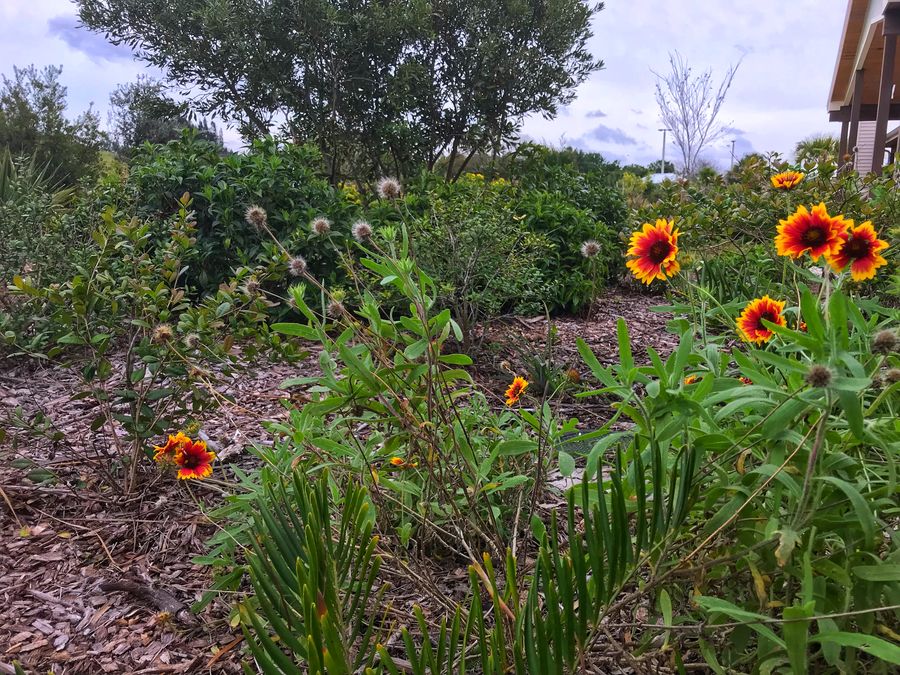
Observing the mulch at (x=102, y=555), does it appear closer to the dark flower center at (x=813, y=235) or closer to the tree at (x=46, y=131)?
the dark flower center at (x=813, y=235)

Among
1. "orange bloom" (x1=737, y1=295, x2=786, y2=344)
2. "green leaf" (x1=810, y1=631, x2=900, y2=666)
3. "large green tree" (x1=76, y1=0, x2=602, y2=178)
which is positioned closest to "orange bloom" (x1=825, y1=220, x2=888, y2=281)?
"orange bloom" (x1=737, y1=295, x2=786, y2=344)

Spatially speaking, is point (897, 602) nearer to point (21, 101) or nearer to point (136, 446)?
point (136, 446)

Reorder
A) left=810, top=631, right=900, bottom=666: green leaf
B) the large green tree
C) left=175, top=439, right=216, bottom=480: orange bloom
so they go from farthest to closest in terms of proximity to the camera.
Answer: the large green tree, left=175, top=439, right=216, bottom=480: orange bloom, left=810, top=631, right=900, bottom=666: green leaf

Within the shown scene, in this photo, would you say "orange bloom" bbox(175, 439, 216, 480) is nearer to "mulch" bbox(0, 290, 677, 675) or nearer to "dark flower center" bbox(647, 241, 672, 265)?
"mulch" bbox(0, 290, 677, 675)

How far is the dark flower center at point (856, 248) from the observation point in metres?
1.53

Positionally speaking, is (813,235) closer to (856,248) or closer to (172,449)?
(856,248)

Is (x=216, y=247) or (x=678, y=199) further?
(x=678, y=199)

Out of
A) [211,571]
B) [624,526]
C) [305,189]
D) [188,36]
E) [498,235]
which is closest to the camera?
[624,526]

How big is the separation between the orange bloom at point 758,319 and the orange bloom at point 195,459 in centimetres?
153

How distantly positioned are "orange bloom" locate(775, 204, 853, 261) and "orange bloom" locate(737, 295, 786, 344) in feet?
0.87

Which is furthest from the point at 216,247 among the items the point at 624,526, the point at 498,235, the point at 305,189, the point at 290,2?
the point at 290,2

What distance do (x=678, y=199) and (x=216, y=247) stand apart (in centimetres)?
326

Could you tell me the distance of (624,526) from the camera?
1.01 m

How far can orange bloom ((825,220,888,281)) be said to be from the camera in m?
1.52
